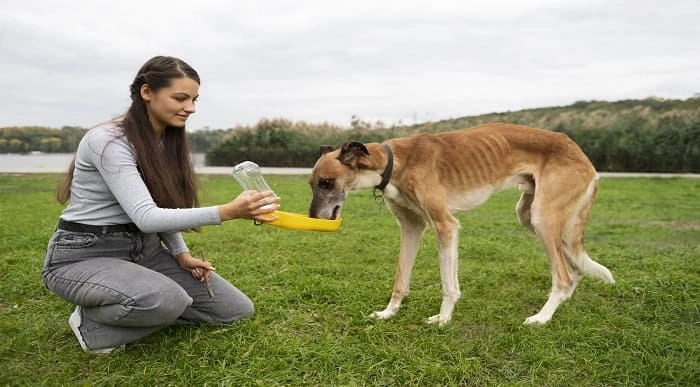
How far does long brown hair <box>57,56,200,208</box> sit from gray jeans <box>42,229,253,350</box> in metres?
0.38

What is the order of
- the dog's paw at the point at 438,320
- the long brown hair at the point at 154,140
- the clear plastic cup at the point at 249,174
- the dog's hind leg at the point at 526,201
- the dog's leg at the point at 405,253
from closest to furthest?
1. the long brown hair at the point at 154,140
2. the clear plastic cup at the point at 249,174
3. the dog's paw at the point at 438,320
4. the dog's leg at the point at 405,253
5. the dog's hind leg at the point at 526,201

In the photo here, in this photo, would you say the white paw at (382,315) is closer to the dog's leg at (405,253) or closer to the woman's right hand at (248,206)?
the dog's leg at (405,253)

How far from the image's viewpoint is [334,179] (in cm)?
392

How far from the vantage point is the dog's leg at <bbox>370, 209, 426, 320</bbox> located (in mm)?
4121

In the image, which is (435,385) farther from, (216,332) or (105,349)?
(105,349)

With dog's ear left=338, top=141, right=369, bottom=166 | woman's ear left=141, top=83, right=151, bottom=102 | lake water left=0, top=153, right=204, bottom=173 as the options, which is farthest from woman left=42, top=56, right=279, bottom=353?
lake water left=0, top=153, right=204, bottom=173

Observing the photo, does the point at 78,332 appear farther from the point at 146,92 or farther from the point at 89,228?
the point at 146,92

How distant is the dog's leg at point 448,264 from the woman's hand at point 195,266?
5.57 feet

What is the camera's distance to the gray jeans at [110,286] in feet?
10.1

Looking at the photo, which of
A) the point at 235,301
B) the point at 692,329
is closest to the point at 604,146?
the point at 692,329

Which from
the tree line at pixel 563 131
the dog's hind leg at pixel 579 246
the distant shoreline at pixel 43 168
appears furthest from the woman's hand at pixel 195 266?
the distant shoreline at pixel 43 168

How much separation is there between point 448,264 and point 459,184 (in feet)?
2.35

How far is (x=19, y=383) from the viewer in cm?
292

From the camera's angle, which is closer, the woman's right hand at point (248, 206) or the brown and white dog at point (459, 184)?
the woman's right hand at point (248, 206)
